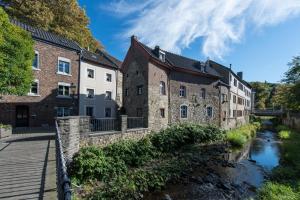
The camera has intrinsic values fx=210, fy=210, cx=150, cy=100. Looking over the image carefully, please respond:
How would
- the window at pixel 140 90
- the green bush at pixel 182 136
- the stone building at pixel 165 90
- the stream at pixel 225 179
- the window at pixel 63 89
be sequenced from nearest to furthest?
the stream at pixel 225 179 < the green bush at pixel 182 136 < the stone building at pixel 165 90 < the window at pixel 140 90 < the window at pixel 63 89

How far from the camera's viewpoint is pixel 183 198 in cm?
1095

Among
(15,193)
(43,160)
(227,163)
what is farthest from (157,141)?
(15,193)

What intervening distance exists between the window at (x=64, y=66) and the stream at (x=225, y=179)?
1667 cm

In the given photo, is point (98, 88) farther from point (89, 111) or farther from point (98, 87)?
point (89, 111)

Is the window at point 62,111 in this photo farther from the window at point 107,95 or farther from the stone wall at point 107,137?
the stone wall at point 107,137

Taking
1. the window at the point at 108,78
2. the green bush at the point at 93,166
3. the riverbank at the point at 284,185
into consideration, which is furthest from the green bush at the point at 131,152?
the window at the point at 108,78

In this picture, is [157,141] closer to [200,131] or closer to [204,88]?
[200,131]

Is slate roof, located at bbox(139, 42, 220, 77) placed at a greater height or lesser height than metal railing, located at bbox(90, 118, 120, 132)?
greater

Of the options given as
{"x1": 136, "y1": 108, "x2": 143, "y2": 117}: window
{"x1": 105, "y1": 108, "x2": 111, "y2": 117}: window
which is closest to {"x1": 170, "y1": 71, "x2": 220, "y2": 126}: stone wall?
{"x1": 136, "y1": 108, "x2": 143, "y2": 117}: window

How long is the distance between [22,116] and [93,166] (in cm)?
1290

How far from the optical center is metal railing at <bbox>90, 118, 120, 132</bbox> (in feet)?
52.2

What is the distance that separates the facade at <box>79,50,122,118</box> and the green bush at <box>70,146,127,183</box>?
1280 centimetres

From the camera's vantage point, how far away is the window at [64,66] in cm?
2234

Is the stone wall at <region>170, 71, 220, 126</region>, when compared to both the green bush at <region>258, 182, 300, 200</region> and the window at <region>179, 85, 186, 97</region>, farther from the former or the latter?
the green bush at <region>258, 182, 300, 200</region>
